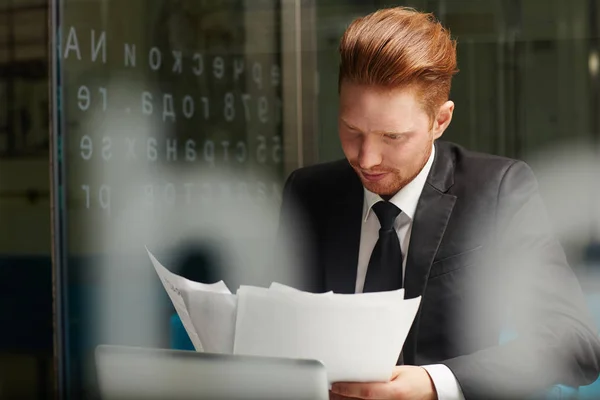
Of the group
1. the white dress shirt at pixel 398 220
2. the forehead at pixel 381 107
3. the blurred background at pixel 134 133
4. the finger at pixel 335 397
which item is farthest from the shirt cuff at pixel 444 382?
the blurred background at pixel 134 133

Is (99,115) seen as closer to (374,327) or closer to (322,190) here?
(322,190)

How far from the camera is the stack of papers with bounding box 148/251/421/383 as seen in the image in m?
0.98

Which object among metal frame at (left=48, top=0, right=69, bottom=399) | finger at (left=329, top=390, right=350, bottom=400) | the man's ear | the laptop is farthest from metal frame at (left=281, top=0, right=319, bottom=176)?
the laptop

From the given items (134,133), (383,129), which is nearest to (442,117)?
(383,129)

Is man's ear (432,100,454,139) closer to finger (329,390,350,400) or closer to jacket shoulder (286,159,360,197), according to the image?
jacket shoulder (286,159,360,197)

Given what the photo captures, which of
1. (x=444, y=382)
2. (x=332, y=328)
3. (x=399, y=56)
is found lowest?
(x=444, y=382)

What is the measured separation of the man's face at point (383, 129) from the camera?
136 centimetres

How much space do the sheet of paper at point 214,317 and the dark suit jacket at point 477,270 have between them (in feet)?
1.27

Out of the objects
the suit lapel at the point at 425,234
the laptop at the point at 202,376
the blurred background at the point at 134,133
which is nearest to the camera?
the laptop at the point at 202,376

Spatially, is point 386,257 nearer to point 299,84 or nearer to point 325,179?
point 325,179

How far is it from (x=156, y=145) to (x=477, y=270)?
1075 millimetres

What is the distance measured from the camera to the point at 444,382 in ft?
4.09

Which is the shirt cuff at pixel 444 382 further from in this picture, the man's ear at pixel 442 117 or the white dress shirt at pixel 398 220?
the man's ear at pixel 442 117

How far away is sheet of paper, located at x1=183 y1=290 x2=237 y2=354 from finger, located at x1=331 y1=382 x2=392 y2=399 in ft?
0.49
